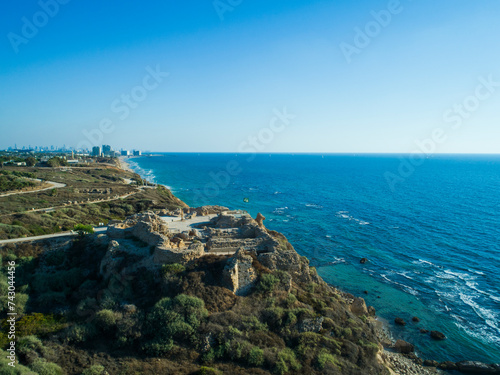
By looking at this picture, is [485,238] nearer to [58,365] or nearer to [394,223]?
[394,223]

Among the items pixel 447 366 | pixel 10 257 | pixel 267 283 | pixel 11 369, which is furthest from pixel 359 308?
pixel 10 257

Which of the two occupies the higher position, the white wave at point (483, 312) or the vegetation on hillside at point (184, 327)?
the vegetation on hillside at point (184, 327)

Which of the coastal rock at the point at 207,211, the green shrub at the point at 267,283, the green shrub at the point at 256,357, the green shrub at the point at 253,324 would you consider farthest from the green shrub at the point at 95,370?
the coastal rock at the point at 207,211

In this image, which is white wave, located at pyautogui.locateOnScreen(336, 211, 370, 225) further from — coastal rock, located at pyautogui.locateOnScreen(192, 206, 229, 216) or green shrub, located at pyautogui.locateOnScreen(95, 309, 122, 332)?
green shrub, located at pyautogui.locateOnScreen(95, 309, 122, 332)

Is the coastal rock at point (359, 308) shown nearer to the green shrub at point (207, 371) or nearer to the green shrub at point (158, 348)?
the green shrub at point (207, 371)

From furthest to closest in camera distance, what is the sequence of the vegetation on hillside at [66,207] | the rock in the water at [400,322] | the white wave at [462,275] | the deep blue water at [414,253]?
the white wave at [462,275] < the vegetation on hillside at [66,207] < the rock in the water at [400,322] < the deep blue water at [414,253]
